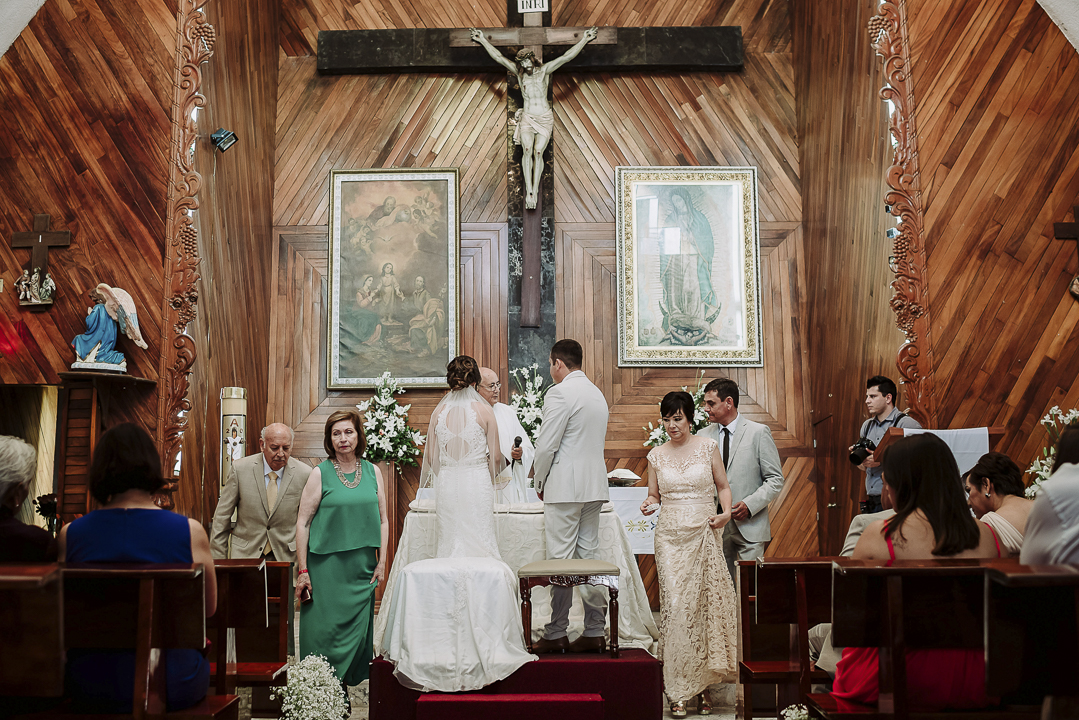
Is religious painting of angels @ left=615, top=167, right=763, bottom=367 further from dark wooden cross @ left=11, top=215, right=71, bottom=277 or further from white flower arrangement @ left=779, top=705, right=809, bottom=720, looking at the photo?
white flower arrangement @ left=779, top=705, right=809, bottom=720

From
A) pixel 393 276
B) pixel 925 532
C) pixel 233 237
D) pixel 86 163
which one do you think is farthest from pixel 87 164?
pixel 925 532

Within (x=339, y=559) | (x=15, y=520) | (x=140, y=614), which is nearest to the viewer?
(x=140, y=614)

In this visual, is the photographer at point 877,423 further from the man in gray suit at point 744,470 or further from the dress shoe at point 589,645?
the dress shoe at point 589,645

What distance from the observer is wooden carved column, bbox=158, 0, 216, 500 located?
6.01 metres

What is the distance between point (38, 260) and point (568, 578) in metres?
4.13

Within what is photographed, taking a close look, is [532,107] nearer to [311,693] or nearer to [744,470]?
[744,470]

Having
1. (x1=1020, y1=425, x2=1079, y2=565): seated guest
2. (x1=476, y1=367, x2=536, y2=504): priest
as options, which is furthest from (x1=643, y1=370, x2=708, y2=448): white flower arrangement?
(x1=1020, y1=425, x2=1079, y2=565): seated guest

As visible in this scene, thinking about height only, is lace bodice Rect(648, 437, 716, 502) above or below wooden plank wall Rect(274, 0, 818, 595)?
below

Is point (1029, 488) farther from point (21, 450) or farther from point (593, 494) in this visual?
point (21, 450)

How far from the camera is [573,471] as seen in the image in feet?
15.6

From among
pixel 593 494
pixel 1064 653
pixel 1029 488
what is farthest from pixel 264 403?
pixel 1064 653

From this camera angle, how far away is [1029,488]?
501cm

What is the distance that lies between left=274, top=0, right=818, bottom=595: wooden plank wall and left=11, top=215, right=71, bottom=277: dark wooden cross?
2621mm

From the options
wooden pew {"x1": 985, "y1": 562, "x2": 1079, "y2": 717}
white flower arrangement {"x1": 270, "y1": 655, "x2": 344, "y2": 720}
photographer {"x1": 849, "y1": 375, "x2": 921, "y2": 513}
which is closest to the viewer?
wooden pew {"x1": 985, "y1": 562, "x2": 1079, "y2": 717}
